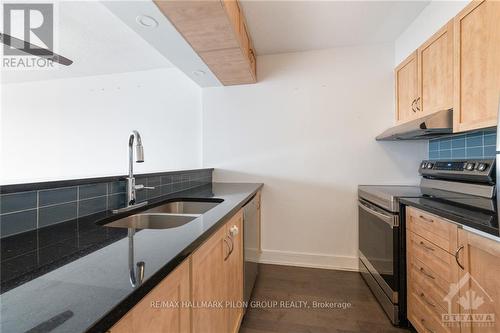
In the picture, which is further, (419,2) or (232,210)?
(419,2)

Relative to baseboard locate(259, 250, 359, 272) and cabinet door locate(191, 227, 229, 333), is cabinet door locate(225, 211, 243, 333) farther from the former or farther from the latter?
baseboard locate(259, 250, 359, 272)

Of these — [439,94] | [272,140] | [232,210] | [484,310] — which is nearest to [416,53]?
[439,94]

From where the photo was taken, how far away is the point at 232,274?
1311mm

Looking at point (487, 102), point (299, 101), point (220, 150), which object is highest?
point (299, 101)

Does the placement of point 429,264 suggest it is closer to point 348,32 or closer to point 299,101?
point 299,101

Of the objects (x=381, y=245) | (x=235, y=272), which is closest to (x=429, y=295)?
(x=381, y=245)

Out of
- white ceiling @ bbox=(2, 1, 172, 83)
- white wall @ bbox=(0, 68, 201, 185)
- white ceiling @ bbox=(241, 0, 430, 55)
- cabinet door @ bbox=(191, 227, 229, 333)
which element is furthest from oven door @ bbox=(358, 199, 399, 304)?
white ceiling @ bbox=(2, 1, 172, 83)

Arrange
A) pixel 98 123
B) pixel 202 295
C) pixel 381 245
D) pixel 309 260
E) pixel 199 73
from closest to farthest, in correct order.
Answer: pixel 202 295 < pixel 381 245 < pixel 199 73 < pixel 309 260 < pixel 98 123

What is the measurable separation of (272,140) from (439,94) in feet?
4.97

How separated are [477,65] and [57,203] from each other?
7.62 feet

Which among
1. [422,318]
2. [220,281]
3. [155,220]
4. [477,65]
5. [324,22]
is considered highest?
[324,22]

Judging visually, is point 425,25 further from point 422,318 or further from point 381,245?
point 422,318

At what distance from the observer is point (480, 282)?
100 cm

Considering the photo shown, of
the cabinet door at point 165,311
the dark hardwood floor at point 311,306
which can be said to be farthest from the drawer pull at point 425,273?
the cabinet door at point 165,311
